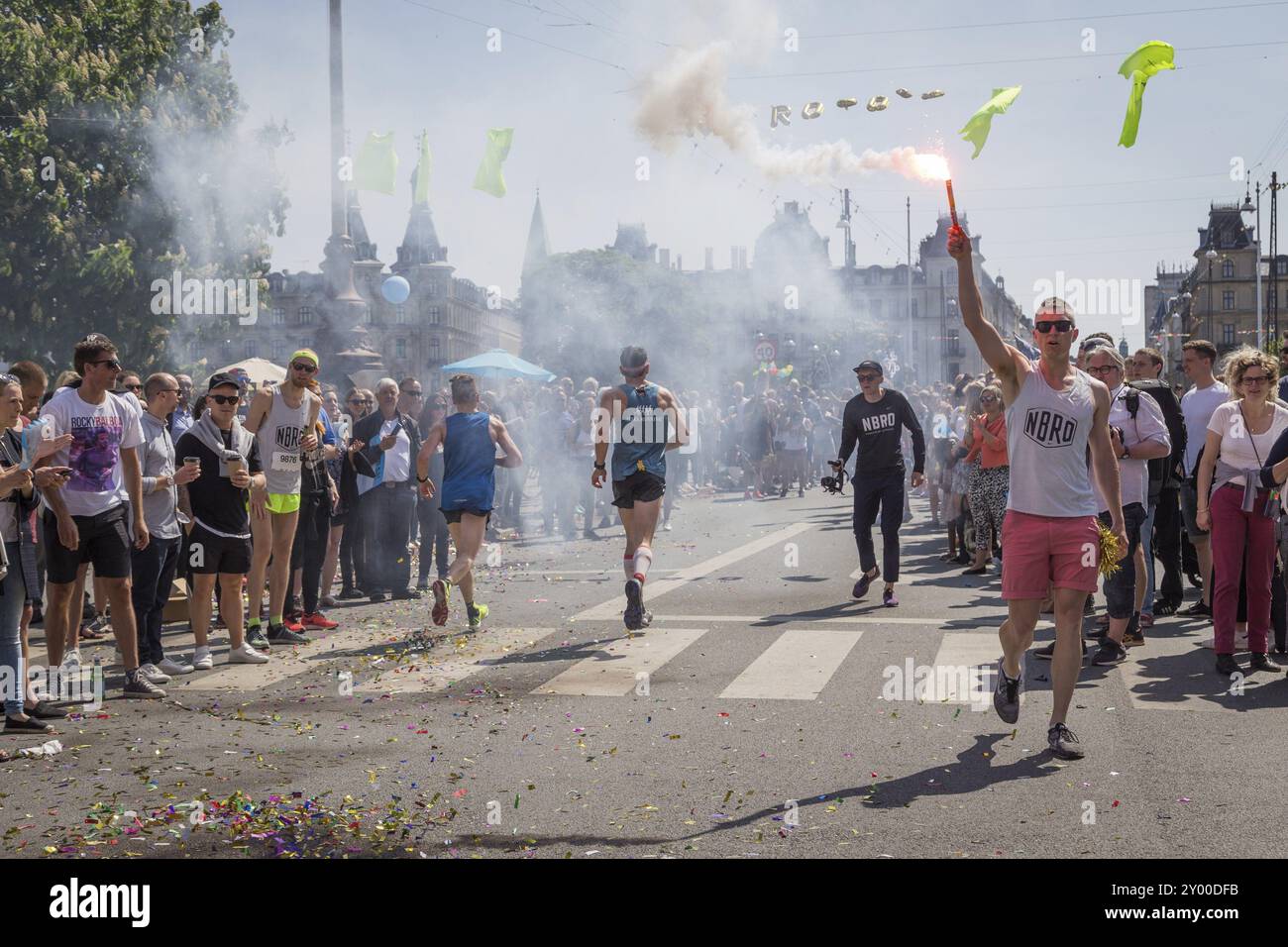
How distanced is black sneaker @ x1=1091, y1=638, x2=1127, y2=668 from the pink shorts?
2463mm

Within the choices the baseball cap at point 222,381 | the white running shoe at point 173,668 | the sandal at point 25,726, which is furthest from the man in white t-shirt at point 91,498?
the baseball cap at point 222,381

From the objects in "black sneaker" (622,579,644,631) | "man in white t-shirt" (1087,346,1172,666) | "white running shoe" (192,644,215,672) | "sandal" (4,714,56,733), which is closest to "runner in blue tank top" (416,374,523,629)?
"black sneaker" (622,579,644,631)

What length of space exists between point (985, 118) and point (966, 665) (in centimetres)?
374

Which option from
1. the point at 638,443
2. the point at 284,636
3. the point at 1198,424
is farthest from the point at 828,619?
the point at 284,636

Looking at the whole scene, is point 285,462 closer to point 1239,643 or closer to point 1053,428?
point 1053,428

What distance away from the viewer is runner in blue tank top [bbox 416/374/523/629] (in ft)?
35.2

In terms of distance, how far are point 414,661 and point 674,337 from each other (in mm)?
72270

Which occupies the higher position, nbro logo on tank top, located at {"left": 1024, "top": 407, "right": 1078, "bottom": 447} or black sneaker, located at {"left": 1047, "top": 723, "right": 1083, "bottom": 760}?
nbro logo on tank top, located at {"left": 1024, "top": 407, "right": 1078, "bottom": 447}

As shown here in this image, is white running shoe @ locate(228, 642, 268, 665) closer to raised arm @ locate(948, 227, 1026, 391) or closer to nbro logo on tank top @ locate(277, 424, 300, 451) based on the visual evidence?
nbro logo on tank top @ locate(277, 424, 300, 451)

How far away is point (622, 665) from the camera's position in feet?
29.2

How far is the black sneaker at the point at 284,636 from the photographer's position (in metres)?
10.3
